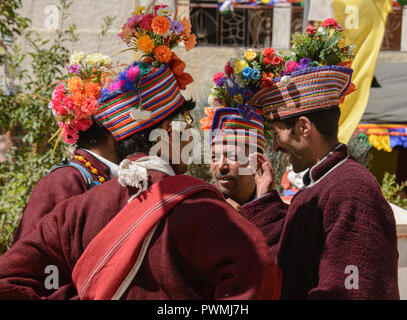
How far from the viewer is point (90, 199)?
1.75 metres

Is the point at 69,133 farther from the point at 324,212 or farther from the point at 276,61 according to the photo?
the point at 324,212

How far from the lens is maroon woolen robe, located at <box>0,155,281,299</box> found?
4.87 ft

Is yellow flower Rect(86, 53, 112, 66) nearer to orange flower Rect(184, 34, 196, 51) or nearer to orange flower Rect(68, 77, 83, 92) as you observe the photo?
orange flower Rect(68, 77, 83, 92)

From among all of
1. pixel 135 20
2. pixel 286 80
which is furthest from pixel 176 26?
pixel 286 80

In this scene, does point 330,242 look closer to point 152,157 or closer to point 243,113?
point 152,157

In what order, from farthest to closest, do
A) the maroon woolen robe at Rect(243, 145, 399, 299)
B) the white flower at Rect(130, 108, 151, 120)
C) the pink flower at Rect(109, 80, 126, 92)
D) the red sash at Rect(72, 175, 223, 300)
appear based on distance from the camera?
the pink flower at Rect(109, 80, 126, 92)
the white flower at Rect(130, 108, 151, 120)
the maroon woolen robe at Rect(243, 145, 399, 299)
the red sash at Rect(72, 175, 223, 300)

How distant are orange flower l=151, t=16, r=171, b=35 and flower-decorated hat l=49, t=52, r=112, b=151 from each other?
50 cm

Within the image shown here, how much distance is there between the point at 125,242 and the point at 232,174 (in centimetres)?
165

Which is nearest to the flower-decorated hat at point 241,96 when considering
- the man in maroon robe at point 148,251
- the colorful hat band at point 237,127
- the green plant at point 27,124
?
the colorful hat band at point 237,127

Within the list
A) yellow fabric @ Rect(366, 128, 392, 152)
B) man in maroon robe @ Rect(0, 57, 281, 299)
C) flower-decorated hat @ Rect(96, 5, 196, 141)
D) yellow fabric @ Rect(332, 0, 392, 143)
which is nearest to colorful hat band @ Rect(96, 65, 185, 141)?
flower-decorated hat @ Rect(96, 5, 196, 141)

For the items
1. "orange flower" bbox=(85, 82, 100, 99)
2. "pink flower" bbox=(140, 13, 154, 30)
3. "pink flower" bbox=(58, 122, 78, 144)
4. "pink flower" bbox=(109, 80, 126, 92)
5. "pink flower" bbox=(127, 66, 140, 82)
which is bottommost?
"pink flower" bbox=(58, 122, 78, 144)

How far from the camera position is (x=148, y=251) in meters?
1.61
